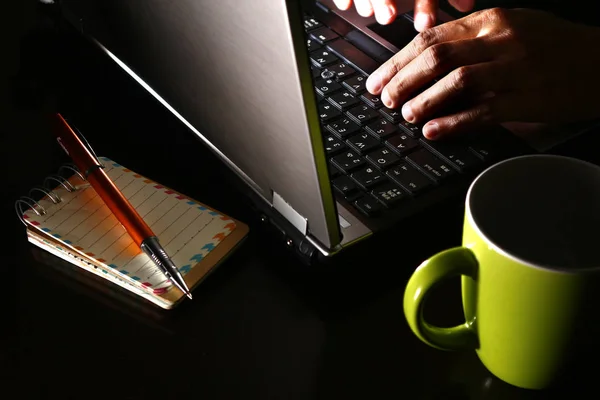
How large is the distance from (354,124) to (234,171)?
133mm

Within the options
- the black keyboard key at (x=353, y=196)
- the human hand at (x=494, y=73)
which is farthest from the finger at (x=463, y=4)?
the black keyboard key at (x=353, y=196)

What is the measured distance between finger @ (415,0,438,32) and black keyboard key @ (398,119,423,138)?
181 millimetres

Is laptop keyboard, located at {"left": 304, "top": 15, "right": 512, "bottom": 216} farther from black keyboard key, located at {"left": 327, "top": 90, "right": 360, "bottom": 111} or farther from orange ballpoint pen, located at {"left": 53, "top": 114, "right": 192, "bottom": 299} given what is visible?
orange ballpoint pen, located at {"left": 53, "top": 114, "right": 192, "bottom": 299}

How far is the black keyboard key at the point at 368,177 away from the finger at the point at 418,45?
132 mm

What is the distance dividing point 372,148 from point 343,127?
4 cm

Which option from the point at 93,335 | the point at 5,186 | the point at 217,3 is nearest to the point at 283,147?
the point at 217,3

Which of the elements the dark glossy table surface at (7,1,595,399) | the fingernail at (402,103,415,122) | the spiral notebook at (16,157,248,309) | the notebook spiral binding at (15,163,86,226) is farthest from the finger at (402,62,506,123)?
the notebook spiral binding at (15,163,86,226)

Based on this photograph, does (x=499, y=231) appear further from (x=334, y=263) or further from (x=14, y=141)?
(x=14, y=141)

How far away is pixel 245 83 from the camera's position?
1.84ft

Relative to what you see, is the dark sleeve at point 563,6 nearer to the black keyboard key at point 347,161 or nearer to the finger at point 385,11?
the finger at point 385,11

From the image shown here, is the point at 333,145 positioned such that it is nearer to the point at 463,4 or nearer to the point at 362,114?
the point at 362,114

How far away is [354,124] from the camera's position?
752mm

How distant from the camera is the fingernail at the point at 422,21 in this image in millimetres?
885

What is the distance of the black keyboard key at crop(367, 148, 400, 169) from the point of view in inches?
27.5
